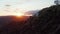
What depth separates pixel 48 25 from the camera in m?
2.13

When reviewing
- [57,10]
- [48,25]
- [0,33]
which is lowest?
[0,33]

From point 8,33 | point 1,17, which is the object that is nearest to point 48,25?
point 8,33

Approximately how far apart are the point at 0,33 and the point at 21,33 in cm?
60

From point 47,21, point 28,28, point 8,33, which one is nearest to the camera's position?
point 47,21

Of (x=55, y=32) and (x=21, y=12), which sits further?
(x=21, y=12)

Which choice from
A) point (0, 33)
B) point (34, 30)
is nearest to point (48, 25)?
point (34, 30)

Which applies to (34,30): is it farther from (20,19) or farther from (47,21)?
(20,19)

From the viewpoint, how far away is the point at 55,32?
6.04 feet

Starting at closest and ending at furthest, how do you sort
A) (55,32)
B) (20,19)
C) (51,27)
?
(55,32), (51,27), (20,19)

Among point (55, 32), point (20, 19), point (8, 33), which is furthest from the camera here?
point (20, 19)

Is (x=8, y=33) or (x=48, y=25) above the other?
(x=48, y=25)

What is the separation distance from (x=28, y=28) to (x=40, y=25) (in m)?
0.23

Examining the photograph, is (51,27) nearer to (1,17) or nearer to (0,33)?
(0,33)

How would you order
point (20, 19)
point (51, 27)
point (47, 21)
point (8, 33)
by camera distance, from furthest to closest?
point (20, 19) < point (8, 33) < point (47, 21) < point (51, 27)
